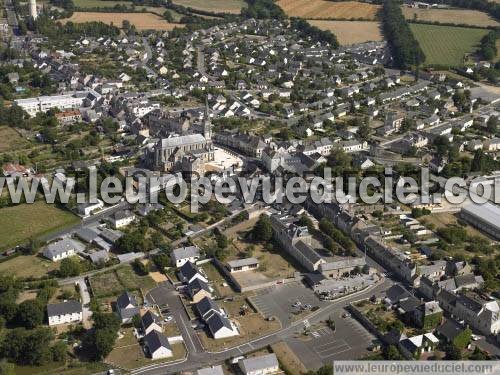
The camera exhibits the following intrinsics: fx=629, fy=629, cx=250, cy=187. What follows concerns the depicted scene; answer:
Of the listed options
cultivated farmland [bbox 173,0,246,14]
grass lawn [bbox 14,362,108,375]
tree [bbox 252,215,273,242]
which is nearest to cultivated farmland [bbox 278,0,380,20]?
cultivated farmland [bbox 173,0,246,14]

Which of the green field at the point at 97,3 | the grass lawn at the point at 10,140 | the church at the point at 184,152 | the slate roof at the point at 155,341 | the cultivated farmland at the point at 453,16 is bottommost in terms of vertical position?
the slate roof at the point at 155,341

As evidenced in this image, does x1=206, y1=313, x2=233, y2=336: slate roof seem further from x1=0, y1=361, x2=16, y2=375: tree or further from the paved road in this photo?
x1=0, y1=361, x2=16, y2=375: tree

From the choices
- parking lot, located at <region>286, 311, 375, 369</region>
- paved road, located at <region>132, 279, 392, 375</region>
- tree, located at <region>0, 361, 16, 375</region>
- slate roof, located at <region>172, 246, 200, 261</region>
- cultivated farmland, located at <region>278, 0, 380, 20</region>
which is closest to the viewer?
tree, located at <region>0, 361, 16, 375</region>

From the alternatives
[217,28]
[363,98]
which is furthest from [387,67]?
[217,28]

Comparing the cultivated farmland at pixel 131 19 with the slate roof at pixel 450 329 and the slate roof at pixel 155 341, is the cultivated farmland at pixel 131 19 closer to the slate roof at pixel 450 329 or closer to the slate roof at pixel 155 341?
the slate roof at pixel 155 341

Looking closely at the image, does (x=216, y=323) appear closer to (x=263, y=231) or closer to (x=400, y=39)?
(x=263, y=231)

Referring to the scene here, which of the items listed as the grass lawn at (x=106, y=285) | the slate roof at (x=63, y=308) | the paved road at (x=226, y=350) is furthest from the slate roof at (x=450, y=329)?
the slate roof at (x=63, y=308)
